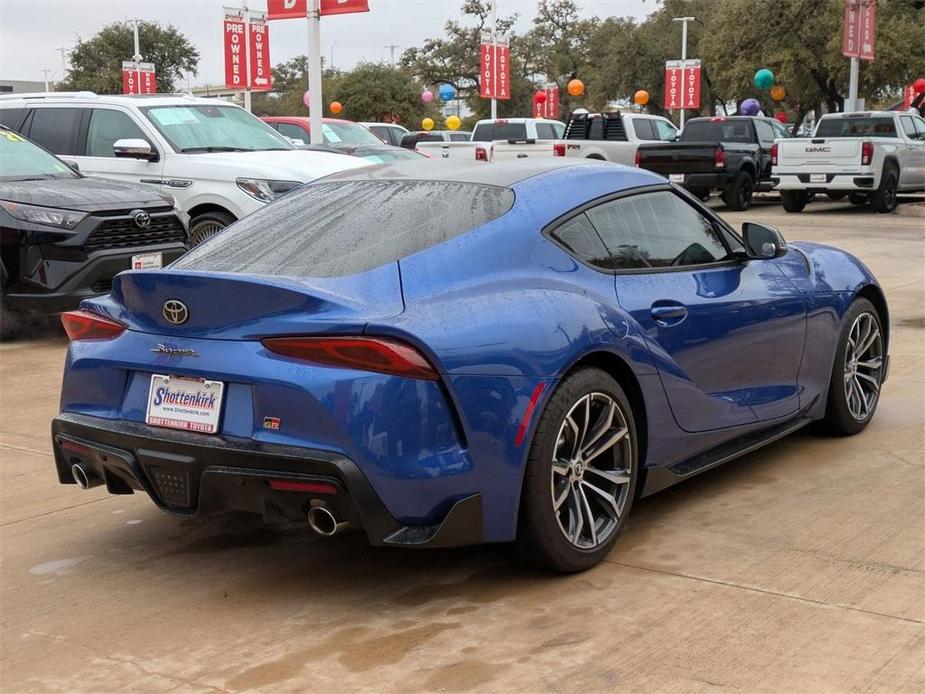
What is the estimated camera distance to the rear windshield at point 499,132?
91.6 feet

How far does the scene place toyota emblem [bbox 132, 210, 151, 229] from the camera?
928 centimetres

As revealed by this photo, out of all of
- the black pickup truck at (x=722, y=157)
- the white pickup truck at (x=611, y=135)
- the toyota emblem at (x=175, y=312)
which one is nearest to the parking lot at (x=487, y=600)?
the toyota emblem at (x=175, y=312)

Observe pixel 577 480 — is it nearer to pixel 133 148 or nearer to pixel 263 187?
pixel 263 187

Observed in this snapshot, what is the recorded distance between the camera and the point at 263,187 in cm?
1084

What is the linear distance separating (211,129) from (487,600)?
8955mm

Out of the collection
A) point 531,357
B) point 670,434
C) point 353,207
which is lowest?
point 670,434

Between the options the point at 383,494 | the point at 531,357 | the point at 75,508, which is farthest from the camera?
the point at 75,508

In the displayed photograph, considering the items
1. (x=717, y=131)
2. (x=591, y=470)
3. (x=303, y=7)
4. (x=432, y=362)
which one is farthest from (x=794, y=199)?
(x=432, y=362)

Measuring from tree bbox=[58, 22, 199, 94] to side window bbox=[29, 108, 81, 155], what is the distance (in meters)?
54.8

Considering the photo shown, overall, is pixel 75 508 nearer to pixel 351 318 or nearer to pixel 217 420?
pixel 217 420

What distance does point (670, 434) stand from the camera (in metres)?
4.71

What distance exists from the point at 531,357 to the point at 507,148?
20382 millimetres

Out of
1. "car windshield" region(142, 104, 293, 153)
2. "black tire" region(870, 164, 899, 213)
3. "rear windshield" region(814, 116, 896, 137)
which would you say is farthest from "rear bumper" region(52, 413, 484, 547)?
"rear windshield" region(814, 116, 896, 137)

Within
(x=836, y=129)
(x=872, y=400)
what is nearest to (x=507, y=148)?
(x=836, y=129)
